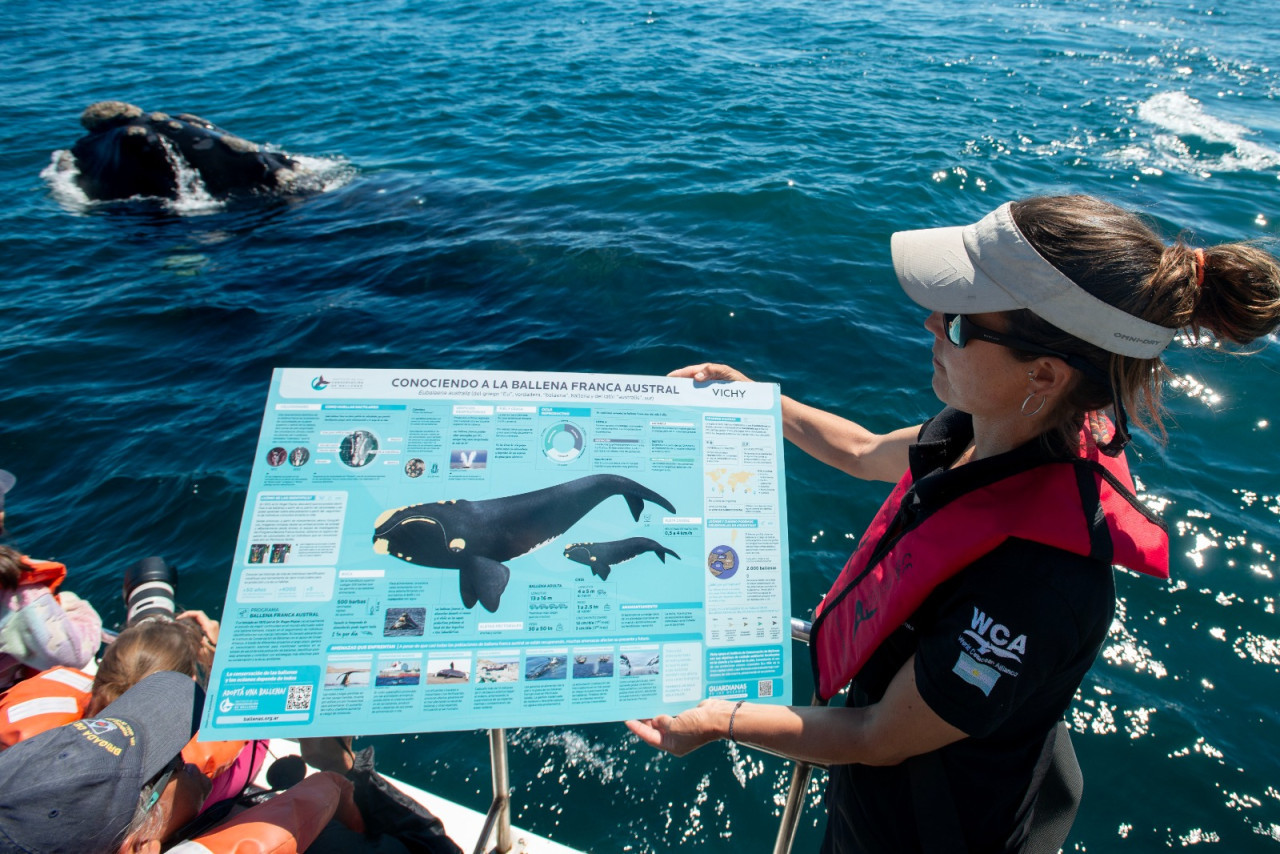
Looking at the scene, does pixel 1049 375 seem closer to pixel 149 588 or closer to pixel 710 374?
pixel 710 374

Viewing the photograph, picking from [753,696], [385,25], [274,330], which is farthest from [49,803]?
[385,25]

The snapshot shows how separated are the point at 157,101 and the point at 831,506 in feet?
57.8

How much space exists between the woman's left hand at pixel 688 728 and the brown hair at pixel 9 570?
318 cm

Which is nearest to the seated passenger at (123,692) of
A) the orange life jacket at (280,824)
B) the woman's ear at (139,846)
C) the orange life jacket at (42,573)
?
the orange life jacket at (280,824)

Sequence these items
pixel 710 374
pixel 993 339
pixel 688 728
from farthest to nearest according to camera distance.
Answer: pixel 710 374 < pixel 688 728 < pixel 993 339

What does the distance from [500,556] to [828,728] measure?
120 centimetres

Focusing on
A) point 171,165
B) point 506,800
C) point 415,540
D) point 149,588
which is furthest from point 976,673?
point 171,165

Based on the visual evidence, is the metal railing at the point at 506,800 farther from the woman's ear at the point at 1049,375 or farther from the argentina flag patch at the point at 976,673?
the woman's ear at the point at 1049,375

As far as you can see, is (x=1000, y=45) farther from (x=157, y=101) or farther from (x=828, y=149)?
(x=157, y=101)

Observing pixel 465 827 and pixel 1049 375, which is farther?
pixel 465 827

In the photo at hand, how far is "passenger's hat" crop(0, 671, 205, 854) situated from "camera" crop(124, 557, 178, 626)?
9.03 feet

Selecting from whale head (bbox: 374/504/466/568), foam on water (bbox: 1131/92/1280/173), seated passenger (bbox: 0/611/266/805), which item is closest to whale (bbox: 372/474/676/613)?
whale head (bbox: 374/504/466/568)

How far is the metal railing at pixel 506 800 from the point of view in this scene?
8.32ft

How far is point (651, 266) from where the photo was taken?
9.40 metres
